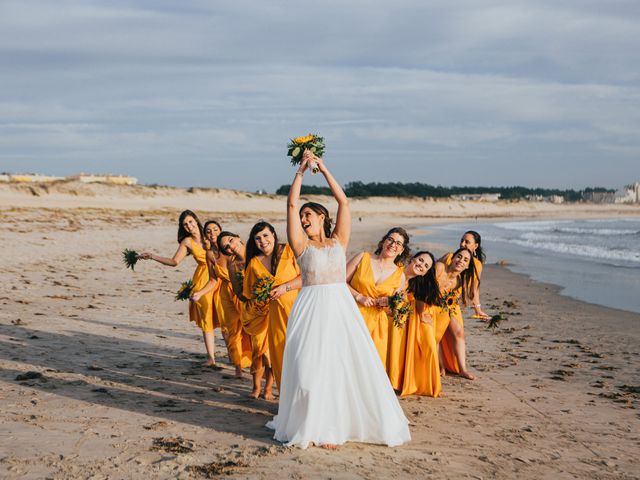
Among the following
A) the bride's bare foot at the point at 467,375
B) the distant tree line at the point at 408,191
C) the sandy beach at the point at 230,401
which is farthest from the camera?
the distant tree line at the point at 408,191

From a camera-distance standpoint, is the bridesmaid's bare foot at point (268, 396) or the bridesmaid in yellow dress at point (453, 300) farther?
the bridesmaid in yellow dress at point (453, 300)

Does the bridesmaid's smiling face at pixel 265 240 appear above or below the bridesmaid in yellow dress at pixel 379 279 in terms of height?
above

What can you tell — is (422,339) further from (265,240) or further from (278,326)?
(265,240)

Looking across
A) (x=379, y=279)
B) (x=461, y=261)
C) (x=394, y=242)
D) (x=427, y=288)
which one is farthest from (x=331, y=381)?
(x=461, y=261)

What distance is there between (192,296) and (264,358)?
64.9 inches

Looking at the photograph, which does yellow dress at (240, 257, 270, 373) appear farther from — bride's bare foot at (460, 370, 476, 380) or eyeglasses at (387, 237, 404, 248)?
bride's bare foot at (460, 370, 476, 380)

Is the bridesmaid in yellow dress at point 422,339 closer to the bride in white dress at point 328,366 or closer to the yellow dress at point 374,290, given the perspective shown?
the yellow dress at point 374,290

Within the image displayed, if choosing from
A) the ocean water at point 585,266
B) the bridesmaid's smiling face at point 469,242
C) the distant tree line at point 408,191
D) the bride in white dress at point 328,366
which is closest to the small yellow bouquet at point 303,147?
the bride in white dress at point 328,366

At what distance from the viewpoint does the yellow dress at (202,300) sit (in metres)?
8.53

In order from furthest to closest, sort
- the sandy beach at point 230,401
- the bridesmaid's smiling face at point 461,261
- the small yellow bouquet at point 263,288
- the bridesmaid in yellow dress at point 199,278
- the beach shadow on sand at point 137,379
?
1. the bridesmaid in yellow dress at point 199,278
2. the bridesmaid's smiling face at point 461,261
3. the beach shadow on sand at point 137,379
4. the small yellow bouquet at point 263,288
5. the sandy beach at point 230,401

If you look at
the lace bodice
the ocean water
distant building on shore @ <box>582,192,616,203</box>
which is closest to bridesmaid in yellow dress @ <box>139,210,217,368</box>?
the lace bodice

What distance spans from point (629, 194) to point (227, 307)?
15448cm

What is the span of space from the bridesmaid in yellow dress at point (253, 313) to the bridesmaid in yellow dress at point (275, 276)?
0.02 metres

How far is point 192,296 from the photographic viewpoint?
8383 millimetres
